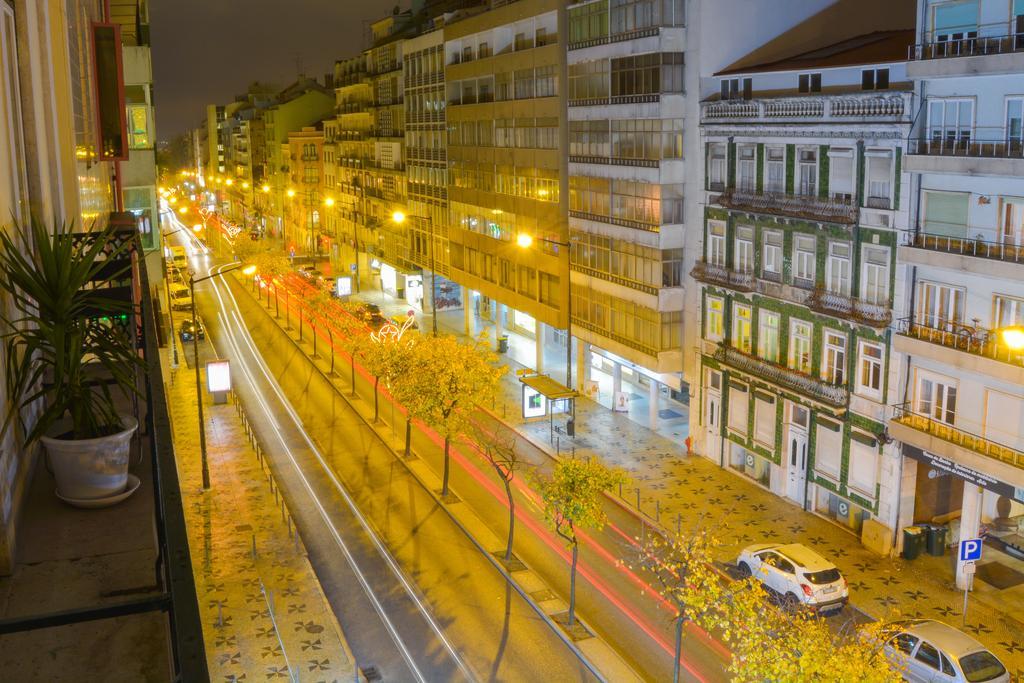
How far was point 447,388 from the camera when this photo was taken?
4216cm

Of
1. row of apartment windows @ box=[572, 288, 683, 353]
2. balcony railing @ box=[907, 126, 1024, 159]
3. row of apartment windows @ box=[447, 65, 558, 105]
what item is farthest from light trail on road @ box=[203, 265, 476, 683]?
row of apartment windows @ box=[447, 65, 558, 105]

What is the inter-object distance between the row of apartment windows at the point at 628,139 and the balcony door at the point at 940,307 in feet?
53.6

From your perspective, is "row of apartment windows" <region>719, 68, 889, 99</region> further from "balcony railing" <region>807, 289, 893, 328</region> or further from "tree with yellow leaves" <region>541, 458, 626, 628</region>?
"tree with yellow leaves" <region>541, 458, 626, 628</region>

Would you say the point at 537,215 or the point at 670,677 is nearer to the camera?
the point at 670,677

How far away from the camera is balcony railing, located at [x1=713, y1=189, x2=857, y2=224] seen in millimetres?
39156

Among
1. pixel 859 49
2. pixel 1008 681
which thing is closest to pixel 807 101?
pixel 859 49

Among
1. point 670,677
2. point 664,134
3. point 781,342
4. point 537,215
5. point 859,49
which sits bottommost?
point 670,677

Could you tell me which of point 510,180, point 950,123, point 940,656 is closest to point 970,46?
A: point 950,123

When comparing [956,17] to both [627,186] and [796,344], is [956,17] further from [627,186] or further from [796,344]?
[627,186]

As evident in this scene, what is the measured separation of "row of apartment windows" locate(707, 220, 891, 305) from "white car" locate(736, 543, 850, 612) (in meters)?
10.5

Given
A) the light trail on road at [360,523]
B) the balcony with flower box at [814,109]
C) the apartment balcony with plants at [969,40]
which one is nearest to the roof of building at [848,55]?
the balcony with flower box at [814,109]

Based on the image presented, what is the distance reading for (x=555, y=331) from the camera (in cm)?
7144

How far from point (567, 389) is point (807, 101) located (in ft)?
65.5

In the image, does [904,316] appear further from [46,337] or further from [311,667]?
[46,337]
